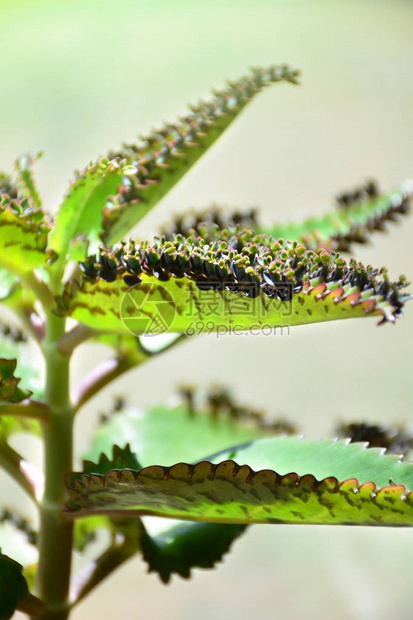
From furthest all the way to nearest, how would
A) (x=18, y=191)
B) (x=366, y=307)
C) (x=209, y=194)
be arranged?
1. (x=209, y=194)
2. (x=18, y=191)
3. (x=366, y=307)

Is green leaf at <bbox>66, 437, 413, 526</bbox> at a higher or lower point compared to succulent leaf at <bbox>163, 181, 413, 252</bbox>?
lower

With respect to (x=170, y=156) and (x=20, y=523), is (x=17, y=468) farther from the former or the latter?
(x=170, y=156)

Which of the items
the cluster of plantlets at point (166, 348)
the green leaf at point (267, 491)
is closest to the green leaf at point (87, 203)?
the cluster of plantlets at point (166, 348)

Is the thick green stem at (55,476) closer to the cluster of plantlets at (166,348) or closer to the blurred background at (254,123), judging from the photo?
the cluster of plantlets at (166,348)

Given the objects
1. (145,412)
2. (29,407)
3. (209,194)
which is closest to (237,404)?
(145,412)

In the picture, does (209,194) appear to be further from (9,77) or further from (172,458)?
(172,458)

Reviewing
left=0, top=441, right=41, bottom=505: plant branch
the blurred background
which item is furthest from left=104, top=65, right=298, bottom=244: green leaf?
the blurred background

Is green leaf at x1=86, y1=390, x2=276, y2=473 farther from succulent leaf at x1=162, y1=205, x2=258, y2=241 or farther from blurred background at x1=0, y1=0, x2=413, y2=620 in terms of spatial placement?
blurred background at x1=0, y1=0, x2=413, y2=620
